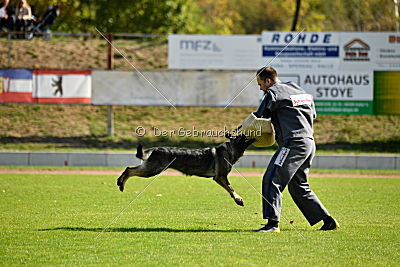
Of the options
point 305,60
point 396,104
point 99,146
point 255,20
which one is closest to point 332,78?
point 305,60

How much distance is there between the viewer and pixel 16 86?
70.9 ft

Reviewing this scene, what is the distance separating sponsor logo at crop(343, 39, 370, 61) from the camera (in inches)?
886

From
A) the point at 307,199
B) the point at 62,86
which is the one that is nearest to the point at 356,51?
the point at 62,86

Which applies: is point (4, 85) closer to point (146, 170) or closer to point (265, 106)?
point (146, 170)

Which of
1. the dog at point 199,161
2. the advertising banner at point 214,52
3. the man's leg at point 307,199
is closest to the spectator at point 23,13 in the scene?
the advertising banner at point 214,52

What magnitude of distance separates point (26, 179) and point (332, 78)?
12320 millimetres

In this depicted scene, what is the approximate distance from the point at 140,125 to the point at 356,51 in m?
8.82

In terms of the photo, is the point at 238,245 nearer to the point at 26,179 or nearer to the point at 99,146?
the point at 26,179

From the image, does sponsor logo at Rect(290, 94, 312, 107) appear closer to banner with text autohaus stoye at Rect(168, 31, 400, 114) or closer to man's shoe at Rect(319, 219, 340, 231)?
man's shoe at Rect(319, 219, 340, 231)

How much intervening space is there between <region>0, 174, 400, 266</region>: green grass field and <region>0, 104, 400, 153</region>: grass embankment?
7.98m

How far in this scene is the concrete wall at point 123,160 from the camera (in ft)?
62.9

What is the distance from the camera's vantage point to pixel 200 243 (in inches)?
293

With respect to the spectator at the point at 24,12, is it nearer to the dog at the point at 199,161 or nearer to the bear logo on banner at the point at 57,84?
the bear logo on banner at the point at 57,84

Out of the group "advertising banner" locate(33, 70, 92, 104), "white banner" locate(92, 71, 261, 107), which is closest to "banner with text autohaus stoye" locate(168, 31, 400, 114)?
"white banner" locate(92, 71, 261, 107)
